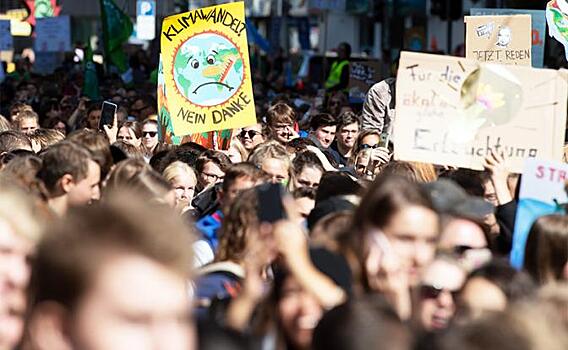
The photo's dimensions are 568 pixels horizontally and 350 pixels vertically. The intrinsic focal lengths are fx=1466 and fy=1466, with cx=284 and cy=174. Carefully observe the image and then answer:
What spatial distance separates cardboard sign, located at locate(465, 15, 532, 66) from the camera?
403 inches

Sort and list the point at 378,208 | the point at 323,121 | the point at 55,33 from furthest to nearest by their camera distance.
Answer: the point at 55,33 → the point at 323,121 → the point at 378,208

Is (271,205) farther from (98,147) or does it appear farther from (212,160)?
(212,160)

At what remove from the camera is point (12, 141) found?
33.7 ft

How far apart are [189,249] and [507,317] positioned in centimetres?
86

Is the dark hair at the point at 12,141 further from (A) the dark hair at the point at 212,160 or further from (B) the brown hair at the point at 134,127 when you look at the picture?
(B) the brown hair at the point at 134,127

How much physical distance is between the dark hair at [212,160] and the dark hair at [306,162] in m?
0.72

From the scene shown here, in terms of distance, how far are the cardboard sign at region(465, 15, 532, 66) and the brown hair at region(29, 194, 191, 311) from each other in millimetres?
7320

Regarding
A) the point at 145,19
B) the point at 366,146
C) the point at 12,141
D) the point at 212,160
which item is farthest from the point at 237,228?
the point at 145,19

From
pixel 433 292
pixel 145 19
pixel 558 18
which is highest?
pixel 145 19

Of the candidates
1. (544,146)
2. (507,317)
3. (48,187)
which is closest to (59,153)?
(48,187)

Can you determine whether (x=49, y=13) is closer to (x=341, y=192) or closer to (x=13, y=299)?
(x=341, y=192)

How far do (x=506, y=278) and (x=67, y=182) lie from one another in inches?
116

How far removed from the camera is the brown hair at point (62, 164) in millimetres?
6879

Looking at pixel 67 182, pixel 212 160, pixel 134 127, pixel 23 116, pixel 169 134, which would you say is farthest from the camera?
pixel 23 116
